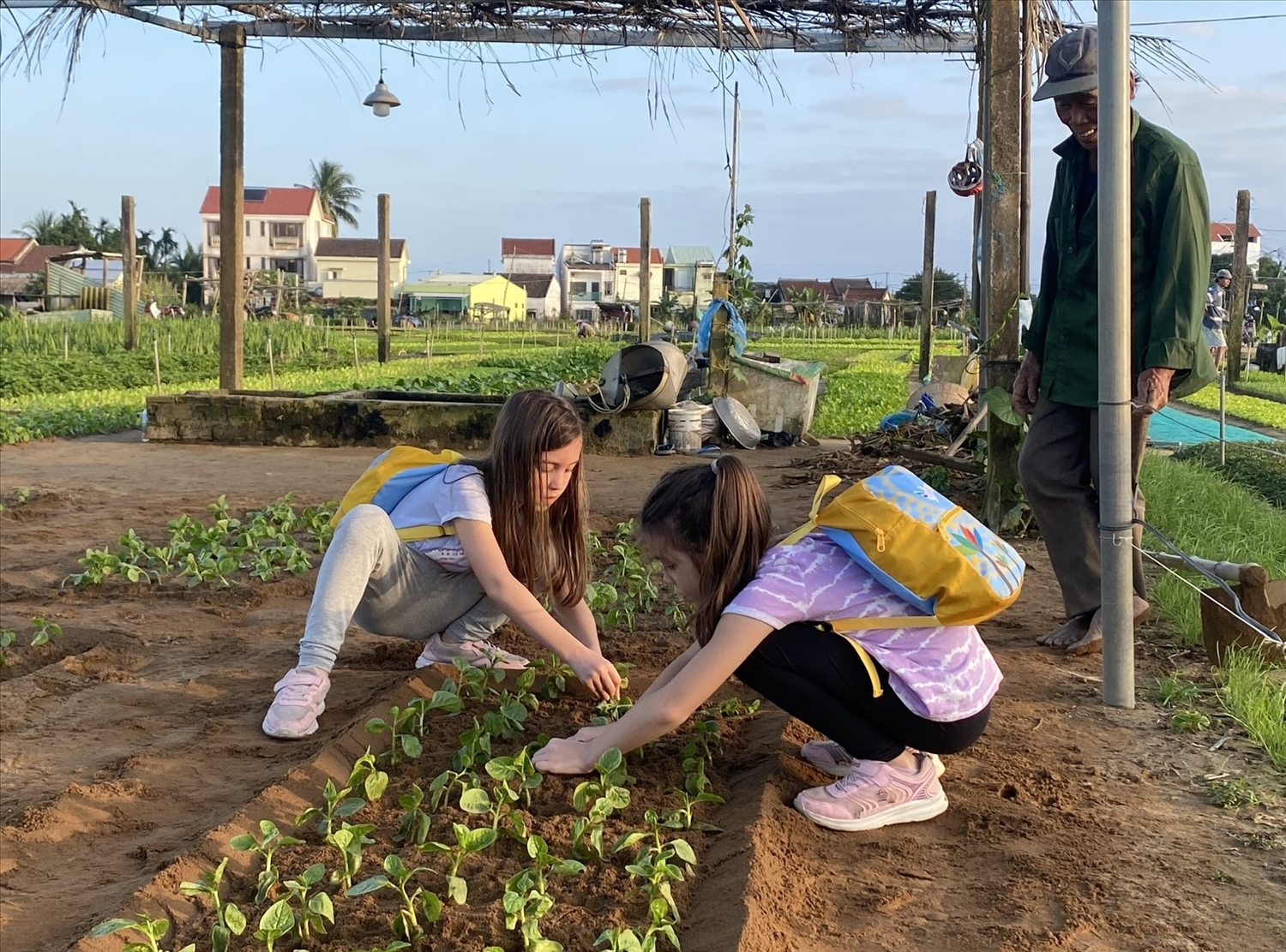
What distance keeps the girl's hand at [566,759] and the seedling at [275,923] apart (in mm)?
737

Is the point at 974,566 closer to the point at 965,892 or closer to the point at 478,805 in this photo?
the point at 965,892

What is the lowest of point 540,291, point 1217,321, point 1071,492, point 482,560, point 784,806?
point 784,806

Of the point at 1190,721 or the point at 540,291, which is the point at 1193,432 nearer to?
the point at 1190,721

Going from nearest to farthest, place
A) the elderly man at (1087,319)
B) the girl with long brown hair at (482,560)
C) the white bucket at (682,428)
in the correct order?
the girl with long brown hair at (482,560)
the elderly man at (1087,319)
the white bucket at (682,428)

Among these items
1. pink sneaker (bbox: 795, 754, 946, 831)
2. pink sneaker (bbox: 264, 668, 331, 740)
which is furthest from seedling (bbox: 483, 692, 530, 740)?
pink sneaker (bbox: 795, 754, 946, 831)

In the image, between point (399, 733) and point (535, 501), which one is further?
point (535, 501)

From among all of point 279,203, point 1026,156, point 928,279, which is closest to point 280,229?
point 279,203

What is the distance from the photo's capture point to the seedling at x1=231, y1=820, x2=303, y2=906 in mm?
2146

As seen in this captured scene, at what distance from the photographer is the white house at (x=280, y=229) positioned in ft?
279

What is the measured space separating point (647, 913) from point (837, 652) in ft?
2.27

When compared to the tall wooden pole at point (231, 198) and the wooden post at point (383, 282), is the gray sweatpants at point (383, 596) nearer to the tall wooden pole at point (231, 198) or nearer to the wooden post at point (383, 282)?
the tall wooden pole at point (231, 198)

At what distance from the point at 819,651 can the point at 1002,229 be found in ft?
13.3

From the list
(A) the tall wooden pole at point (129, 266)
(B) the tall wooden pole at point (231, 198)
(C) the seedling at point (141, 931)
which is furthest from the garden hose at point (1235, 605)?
(A) the tall wooden pole at point (129, 266)

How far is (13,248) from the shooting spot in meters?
74.2
